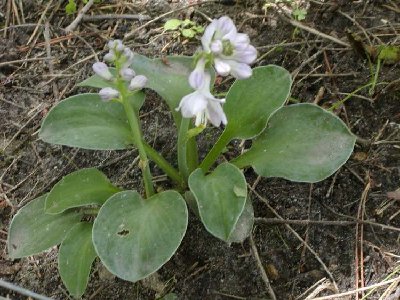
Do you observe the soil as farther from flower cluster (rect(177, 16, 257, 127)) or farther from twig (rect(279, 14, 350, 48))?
flower cluster (rect(177, 16, 257, 127))

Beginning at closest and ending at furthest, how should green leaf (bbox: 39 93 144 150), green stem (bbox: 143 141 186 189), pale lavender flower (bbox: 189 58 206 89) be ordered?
pale lavender flower (bbox: 189 58 206 89) < green leaf (bbox: 39 93 144 150) < green stem (bbox: 143 141 186 189)

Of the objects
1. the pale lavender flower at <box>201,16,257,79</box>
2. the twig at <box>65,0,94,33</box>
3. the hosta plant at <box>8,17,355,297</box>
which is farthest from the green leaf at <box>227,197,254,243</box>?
the twig at <box>65,0,94,33</box>

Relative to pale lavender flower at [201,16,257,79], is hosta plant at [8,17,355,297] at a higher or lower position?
lower

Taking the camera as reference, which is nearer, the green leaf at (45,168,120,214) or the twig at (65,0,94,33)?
the green leaf at (45,168,120,214)

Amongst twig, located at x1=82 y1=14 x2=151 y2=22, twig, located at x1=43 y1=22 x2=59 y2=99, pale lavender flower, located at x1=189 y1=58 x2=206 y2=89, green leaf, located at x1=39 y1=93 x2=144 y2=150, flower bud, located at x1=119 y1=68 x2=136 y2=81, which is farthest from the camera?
twig, located at x1=82 y1=14 x2=151 y2=22

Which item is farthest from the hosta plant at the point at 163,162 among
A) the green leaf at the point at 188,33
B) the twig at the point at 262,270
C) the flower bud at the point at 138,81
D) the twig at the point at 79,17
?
the twig at the point at 79,17

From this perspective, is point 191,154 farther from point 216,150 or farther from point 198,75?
point 198,75
